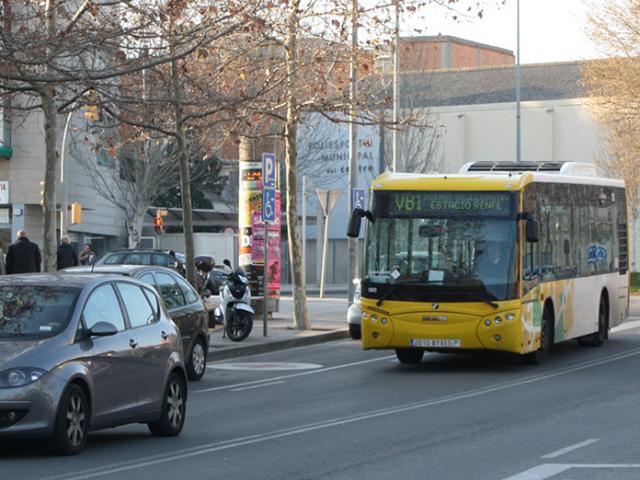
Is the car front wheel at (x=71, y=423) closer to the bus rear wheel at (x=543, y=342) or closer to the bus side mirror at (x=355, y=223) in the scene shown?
the bus side mirror at (x=355, y=223)

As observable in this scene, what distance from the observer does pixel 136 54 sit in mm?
23375

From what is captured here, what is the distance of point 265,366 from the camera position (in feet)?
72.9

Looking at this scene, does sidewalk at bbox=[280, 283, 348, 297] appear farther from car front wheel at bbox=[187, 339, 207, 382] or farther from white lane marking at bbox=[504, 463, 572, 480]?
white lane marking at bbox=[504, 463, 572, 480]

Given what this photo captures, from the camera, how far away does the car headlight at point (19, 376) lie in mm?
11180

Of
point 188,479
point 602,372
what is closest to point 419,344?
point 602,372

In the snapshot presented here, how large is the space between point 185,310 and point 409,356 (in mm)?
4119

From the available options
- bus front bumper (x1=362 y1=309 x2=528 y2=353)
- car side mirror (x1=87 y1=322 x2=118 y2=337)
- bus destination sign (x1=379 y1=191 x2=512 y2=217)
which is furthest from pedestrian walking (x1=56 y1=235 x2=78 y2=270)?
car side mirror (x1=87 y1=322 x2=118 y2=337)

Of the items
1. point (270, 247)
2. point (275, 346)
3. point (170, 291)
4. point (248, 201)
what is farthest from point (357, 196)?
point (170, 291)

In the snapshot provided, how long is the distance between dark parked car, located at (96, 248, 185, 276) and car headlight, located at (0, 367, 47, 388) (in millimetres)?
26835

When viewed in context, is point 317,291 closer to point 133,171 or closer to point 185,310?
point 133,171

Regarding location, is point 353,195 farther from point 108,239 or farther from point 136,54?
point 108,239

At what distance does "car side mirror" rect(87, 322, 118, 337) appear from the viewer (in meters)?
12.0

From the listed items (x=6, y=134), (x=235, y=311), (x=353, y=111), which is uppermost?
(x=6, y=134)

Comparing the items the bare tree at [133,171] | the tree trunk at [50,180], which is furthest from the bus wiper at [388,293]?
the bare tree at [133,171]
